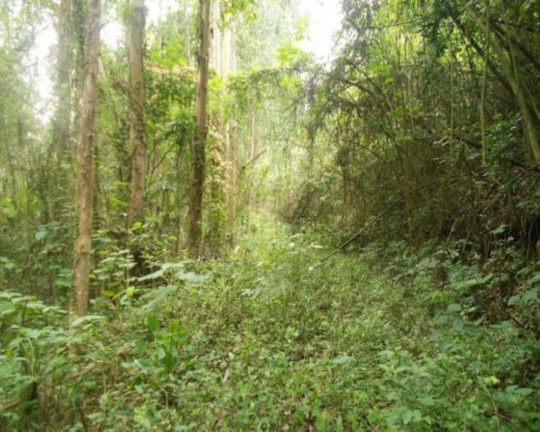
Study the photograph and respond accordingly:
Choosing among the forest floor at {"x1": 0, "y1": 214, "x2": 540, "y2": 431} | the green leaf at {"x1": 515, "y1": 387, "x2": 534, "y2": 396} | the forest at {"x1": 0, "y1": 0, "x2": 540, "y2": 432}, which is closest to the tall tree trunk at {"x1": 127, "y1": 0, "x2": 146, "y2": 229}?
the forest at {"x1": 0, "y1": 0, "x2": 540, "y2": 432}

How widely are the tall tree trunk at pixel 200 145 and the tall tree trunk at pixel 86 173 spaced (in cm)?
284

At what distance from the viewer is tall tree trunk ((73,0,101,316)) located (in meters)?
4.00

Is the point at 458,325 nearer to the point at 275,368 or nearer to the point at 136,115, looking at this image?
the point at 275,368

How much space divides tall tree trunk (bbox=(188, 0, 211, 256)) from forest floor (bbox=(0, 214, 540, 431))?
249 cm

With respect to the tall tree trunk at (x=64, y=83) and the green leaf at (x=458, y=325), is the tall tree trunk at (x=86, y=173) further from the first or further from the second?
the green leaf at (x=458, y=325)

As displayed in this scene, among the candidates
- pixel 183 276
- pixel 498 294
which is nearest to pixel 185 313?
pixel 183 276

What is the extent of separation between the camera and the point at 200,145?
6.97m

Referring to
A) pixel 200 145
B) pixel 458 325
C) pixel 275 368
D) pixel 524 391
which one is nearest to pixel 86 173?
pixel 275 368

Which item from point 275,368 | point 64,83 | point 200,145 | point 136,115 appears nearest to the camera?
point 275,368

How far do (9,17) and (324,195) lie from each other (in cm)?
695

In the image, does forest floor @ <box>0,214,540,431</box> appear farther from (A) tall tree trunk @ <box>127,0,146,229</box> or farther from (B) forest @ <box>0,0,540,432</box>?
(A) tall tree trunk @ <box>127,0,146,229</box>

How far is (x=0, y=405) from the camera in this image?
2.63m

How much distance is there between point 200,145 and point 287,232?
3252mm

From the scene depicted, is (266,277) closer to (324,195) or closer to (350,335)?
(350,335)
